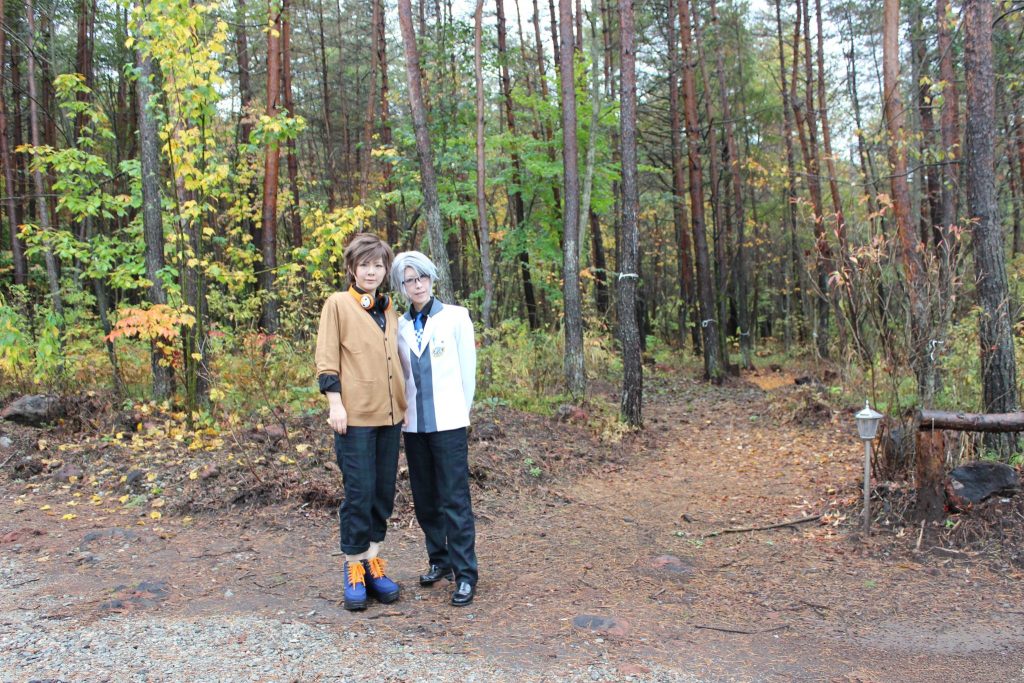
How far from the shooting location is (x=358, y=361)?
12.8 ft

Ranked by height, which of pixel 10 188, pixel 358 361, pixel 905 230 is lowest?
pixel 358 361

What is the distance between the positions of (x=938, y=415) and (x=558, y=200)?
11.0 metres

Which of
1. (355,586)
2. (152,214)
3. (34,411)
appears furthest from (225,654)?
(152,214)

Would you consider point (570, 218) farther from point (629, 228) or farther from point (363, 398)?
point (363, 398)

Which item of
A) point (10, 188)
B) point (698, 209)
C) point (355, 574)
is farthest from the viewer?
point (698, 209)

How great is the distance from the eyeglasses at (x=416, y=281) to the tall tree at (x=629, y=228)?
19.6 ft

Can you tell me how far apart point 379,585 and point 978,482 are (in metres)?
4.32

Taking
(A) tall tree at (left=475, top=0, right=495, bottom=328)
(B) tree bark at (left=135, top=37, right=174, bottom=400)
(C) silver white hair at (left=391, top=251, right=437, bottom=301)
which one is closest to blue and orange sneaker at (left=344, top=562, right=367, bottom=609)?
(C) silver white hair at (left=391, top=251, right=437, bottom=301)

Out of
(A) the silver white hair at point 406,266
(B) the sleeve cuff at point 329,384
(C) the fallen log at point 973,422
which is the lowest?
(C) the fallen log at point 973,422

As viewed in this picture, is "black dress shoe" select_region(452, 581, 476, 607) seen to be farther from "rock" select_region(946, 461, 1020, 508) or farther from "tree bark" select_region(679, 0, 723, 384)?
"tree bark" select_region(679, 0, 723, 384)

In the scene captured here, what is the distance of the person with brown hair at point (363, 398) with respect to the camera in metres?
3.86

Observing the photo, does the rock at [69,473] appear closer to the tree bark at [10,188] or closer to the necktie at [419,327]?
the necktie at [419,327]

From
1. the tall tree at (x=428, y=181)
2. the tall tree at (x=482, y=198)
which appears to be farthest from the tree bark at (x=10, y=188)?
the tall tree at (x=482, y=198)

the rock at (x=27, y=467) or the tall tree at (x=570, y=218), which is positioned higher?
the tall tree at (x=570, y=218)
